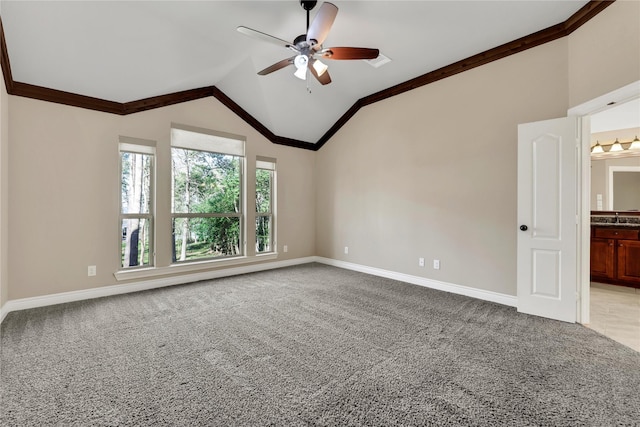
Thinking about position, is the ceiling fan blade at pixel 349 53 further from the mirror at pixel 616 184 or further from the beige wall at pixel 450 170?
the mirror at pixel 616 184

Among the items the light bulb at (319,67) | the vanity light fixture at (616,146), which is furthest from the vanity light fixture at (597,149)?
the light bulb at (319,67)

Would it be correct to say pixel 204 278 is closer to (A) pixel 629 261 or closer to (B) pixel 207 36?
(B) pixel 207 36

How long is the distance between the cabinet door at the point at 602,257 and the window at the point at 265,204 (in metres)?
5.38

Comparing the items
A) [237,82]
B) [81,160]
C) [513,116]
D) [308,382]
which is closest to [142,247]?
[81,160]

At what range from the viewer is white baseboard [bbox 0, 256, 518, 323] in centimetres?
330

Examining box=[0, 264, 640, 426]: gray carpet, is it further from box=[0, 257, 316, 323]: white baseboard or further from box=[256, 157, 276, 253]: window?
box=[256, 157, 276, 253]: window

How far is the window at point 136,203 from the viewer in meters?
3.94

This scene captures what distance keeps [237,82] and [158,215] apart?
239 centimetres

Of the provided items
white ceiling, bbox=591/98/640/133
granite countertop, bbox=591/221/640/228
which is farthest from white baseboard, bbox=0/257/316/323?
A: white ceiling, bbox=591/98/640/133

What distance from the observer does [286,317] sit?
3.03 meters

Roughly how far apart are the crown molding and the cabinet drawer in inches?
120

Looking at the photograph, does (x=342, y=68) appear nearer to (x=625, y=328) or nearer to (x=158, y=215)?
(x=158, y=215)

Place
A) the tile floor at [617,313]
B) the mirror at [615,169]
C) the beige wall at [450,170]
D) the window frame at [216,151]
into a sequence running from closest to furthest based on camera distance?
1. the tile floor at [617,313]
2. the beige wall at [450,170]
3. the window frame at [216,151]
4. the mirror at [615,169]

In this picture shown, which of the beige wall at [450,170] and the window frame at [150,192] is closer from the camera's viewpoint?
the beige wall at [450,170]
